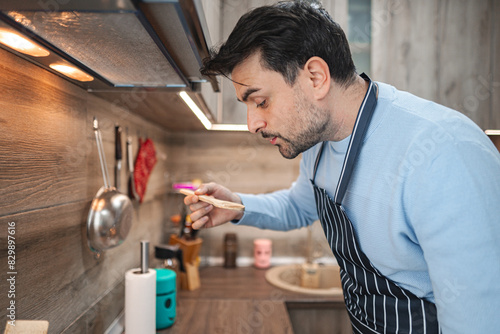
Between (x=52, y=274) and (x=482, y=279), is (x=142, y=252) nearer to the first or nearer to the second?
(x=52, y=274)

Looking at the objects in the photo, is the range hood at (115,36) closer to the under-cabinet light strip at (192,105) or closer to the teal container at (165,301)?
the under-cabinet light strip at (192,105)

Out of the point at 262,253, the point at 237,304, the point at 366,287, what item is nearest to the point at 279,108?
the point at 366,287

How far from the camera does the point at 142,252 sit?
3.60ft

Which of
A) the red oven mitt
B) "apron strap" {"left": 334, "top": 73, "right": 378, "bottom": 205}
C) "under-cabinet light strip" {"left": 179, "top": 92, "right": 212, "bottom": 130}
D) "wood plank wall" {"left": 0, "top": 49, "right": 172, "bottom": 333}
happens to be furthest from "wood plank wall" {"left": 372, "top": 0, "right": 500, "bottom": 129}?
"wood plank wall" {"left": 0, "top": 49, "right": 172, "bottom": 333}

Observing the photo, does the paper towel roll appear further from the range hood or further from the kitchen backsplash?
the range hood

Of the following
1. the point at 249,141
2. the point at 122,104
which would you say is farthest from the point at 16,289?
the point at 249,141

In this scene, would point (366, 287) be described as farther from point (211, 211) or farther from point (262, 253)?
point (262, 253)

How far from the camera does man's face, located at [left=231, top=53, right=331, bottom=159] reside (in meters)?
0.81

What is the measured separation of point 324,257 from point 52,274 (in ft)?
5.38

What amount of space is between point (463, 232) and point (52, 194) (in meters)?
0.83

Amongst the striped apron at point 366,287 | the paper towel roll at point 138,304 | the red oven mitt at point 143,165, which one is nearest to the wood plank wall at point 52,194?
the paper towel roll at point 138,304

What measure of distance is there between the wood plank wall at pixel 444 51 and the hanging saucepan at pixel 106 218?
138 cm

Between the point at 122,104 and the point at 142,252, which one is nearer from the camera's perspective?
the point at 142,252

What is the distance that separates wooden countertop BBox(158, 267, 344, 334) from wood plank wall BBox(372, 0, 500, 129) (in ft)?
3.75
